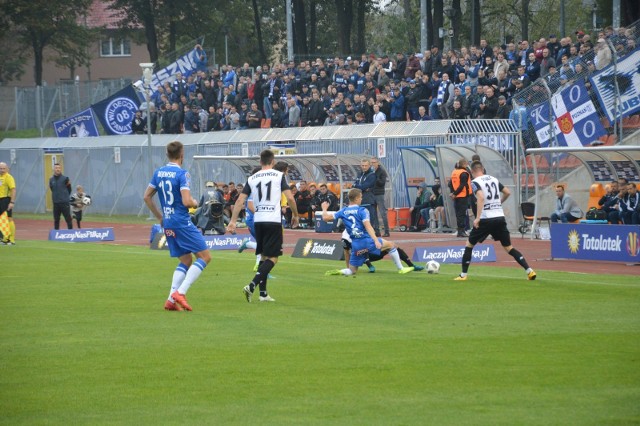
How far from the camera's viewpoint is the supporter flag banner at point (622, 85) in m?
30.5

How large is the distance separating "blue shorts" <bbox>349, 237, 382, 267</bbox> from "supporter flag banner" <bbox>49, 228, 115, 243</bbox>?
1492cm

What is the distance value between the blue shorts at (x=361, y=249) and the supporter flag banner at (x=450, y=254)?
8.16ft

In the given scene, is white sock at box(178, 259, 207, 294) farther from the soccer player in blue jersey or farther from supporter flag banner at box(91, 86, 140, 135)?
supporter flag banner at box(91, 86, 140, 135)

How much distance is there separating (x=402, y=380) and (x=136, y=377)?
2.36m

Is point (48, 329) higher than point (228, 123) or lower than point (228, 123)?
lower

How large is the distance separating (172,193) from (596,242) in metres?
11.1

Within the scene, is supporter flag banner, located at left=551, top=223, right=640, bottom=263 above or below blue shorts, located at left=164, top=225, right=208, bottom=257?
below

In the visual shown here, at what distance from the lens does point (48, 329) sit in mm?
13023

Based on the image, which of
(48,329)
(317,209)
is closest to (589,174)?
(317,209)

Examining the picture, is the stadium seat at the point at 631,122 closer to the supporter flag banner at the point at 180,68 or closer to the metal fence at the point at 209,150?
the metal fence at the point at 209,150

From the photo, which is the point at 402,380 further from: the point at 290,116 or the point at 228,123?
the point at 228,123

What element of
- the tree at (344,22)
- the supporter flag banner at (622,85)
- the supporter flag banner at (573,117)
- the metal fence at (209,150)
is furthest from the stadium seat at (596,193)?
the tree at (344,22)

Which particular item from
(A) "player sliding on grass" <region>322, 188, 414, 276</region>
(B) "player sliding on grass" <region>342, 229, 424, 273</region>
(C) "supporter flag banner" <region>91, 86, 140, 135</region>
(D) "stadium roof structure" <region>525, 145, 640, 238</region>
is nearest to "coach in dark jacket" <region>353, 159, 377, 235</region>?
(D) "stadium roof structure" <region>525, 145, 640, 238</region>

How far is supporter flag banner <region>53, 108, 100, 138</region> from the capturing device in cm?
5272
